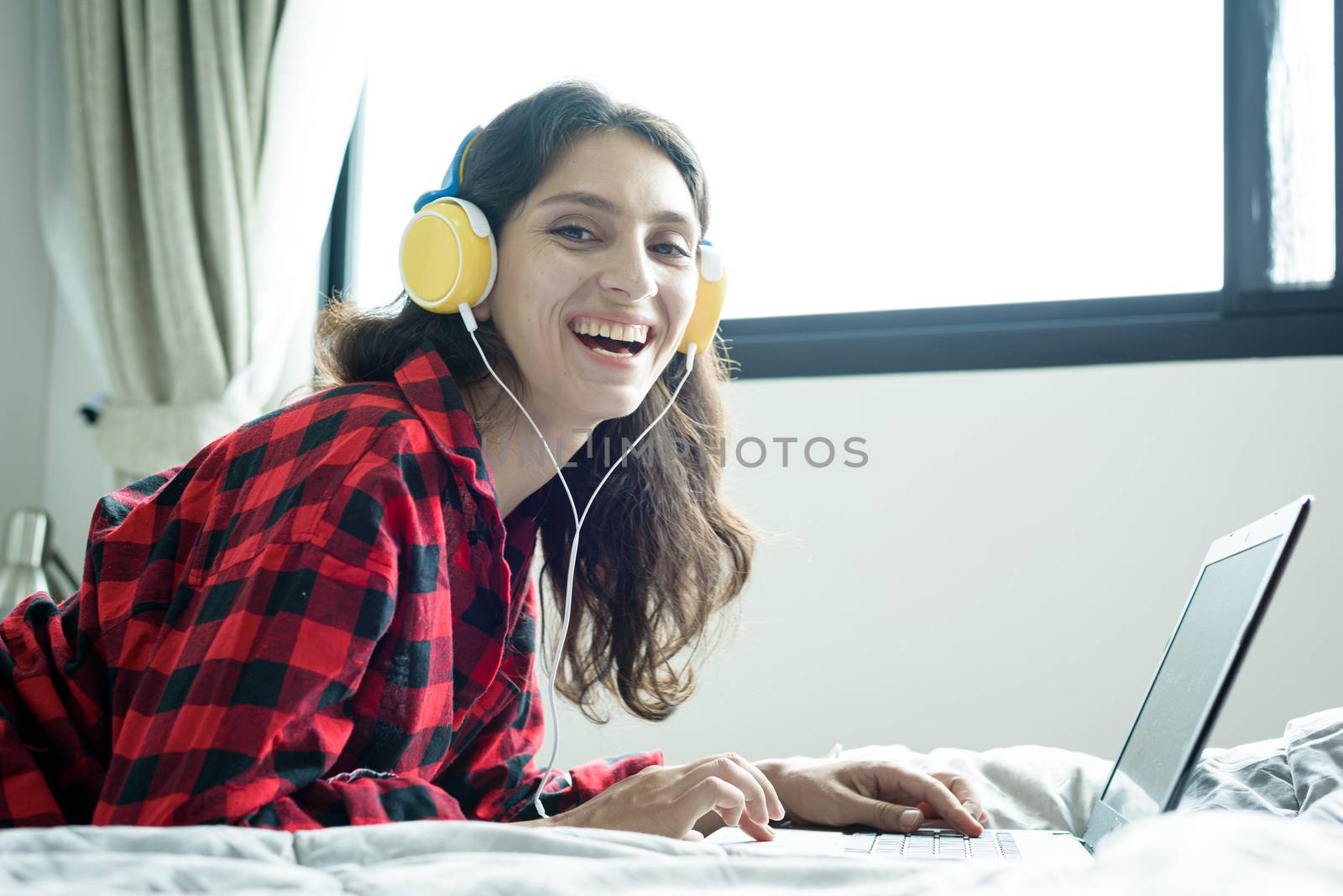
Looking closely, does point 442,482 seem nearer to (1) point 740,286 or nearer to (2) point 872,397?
(2) point 872,397

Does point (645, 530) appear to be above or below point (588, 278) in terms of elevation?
below

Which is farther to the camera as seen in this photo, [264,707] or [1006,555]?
[1006,555]

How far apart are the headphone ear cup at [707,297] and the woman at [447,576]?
0.05 m

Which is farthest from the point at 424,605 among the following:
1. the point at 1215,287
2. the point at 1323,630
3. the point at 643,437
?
the point at 1215,287

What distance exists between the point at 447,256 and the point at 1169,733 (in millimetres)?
775

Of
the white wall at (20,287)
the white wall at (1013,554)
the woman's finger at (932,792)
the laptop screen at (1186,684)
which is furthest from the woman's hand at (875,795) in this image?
the white wall at (20,287)

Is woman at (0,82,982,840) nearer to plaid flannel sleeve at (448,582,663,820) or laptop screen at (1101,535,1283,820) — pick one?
plaid flannel sleeve at (448,582,663,820)

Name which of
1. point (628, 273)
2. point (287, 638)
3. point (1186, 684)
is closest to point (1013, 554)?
point (628, 273)

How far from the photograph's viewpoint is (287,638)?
83 cm

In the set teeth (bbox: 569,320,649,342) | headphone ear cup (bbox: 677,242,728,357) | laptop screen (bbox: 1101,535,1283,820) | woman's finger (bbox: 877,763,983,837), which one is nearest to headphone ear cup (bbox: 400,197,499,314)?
teeth (bbox: 569,320,649,342)

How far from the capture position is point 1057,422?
1.86 meters

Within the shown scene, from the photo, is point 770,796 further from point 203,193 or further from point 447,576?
point 203,193

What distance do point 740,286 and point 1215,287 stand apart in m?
0.81

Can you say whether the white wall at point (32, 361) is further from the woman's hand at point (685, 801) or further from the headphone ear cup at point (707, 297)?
the woman's hand at point (685, 801)
